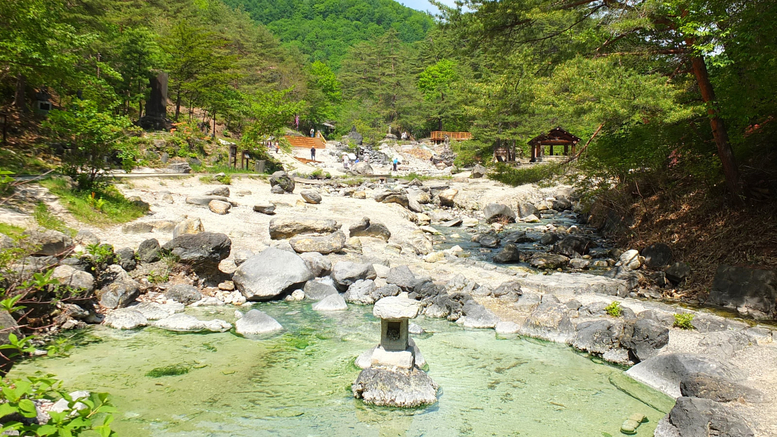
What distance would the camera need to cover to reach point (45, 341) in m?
6.73

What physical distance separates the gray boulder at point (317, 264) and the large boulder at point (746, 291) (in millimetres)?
7845

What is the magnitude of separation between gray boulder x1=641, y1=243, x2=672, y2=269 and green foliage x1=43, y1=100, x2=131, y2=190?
1353 centimetres

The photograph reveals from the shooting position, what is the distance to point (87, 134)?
1213 cm

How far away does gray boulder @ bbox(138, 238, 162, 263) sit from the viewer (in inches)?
380

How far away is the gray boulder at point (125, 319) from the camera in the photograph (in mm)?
7617

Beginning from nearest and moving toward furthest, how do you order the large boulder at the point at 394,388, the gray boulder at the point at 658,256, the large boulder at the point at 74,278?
the large boulder at the point at 394,388, the large boulder at the point at 74,278, the gray boulder at the point at 658,256

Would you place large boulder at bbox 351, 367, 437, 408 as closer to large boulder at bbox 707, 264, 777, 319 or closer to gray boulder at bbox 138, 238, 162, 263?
gray boulder at bbox 138, 238, 162, 263

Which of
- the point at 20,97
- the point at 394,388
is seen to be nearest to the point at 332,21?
the point at 20,97

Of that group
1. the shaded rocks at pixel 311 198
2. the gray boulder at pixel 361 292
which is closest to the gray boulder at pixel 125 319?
the gray boulder at pixel 361 292

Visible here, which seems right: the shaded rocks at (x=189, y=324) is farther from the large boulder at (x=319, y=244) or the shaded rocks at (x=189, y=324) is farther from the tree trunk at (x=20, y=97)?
the tree trunk at (x=20, y=97)

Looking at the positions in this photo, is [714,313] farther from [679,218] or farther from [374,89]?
[374,89]

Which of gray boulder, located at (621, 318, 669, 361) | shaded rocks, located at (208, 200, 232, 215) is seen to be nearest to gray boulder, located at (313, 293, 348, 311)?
gray boulder, located at (621, 318, 669, 361)

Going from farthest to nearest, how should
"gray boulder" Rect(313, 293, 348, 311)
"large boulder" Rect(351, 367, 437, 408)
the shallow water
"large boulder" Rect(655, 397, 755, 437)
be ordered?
"gray boulder" Rect(313, 293, 348, 311), "large boulder" Rect(351, 367, 437, 408), the shallow water, "large boulder" Rect(655, 397, 755, 437)

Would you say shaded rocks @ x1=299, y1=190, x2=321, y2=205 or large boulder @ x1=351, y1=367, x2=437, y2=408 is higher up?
shaded rocks @ x1=299, y1=190, x2=321, y2=205
